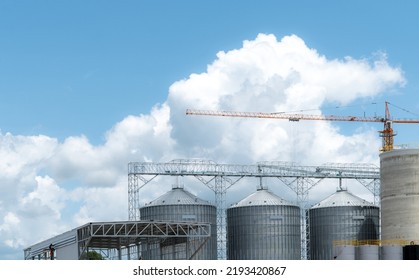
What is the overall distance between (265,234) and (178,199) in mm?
14769

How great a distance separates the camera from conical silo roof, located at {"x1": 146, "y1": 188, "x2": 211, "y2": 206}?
415ft

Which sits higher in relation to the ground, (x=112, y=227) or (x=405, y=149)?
(x=405, y=149)

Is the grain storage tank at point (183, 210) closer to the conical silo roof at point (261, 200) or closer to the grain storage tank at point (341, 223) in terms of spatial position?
the conical silo roof at point (261, 200)

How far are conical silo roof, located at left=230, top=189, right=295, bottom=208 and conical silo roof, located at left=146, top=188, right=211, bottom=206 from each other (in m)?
6.03

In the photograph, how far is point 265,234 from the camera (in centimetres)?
12594

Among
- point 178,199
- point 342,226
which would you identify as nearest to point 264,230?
point 342,226

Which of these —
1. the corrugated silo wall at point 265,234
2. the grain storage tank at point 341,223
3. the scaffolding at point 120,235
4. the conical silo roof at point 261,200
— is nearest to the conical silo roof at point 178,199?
the conical silo roof at point 261,200

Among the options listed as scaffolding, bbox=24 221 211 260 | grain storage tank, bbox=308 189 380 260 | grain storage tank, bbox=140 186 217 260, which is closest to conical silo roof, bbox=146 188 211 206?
grain storage tank, bbox=140 186 217 260

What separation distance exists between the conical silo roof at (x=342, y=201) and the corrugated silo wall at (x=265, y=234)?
6.73m
